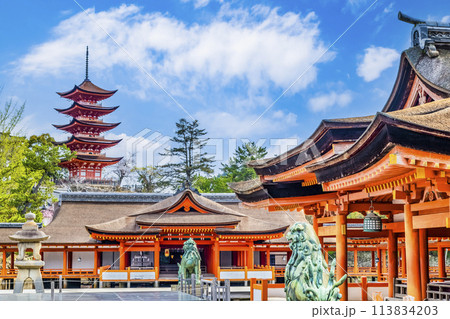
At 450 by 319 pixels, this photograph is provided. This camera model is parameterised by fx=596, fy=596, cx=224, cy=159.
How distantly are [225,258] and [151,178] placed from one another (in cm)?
2475

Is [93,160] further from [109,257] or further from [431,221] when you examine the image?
[431,221]

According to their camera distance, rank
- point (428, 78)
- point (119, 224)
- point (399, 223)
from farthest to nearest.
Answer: point (119, 224)
point (399, 223)
point (428, 78)

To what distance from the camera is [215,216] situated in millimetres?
28859

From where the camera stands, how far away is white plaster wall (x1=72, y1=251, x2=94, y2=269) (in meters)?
29.6

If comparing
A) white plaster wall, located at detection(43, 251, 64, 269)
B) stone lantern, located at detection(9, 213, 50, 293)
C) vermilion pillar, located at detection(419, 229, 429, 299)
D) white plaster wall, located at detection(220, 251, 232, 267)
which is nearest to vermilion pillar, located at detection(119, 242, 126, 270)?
white plaster wall, located at detection(43, 251, 64, 269)

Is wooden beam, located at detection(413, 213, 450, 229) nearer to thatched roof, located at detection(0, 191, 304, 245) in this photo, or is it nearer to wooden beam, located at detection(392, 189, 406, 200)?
wooden beam, located at detection(392, 189, 406, 200)

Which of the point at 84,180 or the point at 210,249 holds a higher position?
the point at 84,180

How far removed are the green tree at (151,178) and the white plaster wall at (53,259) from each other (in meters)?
24.1

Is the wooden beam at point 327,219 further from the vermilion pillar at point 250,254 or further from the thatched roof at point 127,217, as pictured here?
the vermilion pillar at point 250,254

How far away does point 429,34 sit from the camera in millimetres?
12773
